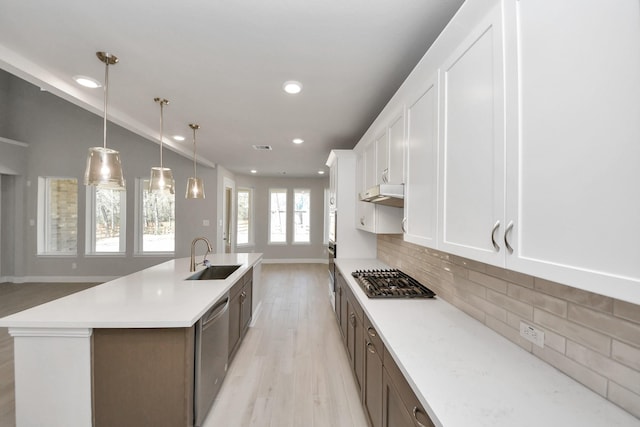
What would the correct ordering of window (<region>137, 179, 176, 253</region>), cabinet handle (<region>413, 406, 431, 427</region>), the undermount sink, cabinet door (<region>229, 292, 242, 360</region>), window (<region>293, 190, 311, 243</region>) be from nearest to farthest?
cabinet handle (<region>413, 406, 431, 427</region>)
cabinet door (<region>229, 292, 242, 360</region>)
the undermount sink
window (<region>137, 179, 176, 253</region>)
window (<region>293, 190, 311, 243</region>)

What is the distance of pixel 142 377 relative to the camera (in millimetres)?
1504

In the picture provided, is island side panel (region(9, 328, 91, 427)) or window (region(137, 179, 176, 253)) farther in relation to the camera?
window (region(137, 179, 176, 253))

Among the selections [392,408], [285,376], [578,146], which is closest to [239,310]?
[285,376]

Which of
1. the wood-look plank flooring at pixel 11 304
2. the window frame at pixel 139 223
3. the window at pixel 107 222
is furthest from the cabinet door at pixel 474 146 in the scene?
the window at pixel 107 222

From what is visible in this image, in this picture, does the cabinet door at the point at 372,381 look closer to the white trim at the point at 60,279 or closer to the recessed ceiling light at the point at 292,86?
the recessed ceiling light at the point at 292,86

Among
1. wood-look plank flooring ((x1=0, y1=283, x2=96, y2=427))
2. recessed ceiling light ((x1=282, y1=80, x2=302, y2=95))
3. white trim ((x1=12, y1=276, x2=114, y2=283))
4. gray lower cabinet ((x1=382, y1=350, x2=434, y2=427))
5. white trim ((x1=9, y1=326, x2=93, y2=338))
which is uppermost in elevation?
recessed ceiling light ((x1=282, y1=80, x2=302, y2=95))

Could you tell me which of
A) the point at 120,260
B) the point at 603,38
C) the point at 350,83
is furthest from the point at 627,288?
the point at 120,260

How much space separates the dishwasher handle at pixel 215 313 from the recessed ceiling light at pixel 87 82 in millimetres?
2177

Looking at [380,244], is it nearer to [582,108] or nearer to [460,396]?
[460,396]

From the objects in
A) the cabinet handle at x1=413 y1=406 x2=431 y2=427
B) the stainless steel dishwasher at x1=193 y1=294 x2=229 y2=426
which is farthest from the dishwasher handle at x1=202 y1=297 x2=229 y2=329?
the cabinet handle at x1=413 y1=406 x2=431 y2=427

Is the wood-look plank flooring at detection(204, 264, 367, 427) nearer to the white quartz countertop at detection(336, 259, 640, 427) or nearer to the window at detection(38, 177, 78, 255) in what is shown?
the white quartz countertop at detection(336, 259, 640, 427)

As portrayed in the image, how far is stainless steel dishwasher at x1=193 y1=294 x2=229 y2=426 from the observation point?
1.65m

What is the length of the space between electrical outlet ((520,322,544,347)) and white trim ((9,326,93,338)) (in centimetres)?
224

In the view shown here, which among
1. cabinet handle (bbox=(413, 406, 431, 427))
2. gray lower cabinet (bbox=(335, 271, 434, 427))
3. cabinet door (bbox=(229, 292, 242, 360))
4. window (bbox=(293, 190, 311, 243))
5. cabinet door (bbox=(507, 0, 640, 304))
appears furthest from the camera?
window (bbox=(293, 190, 311, 243))
